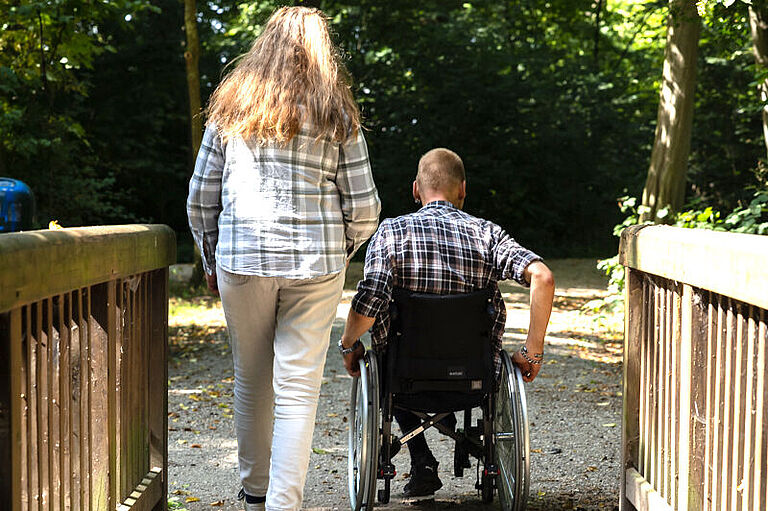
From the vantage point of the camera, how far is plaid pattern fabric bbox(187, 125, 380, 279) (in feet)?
9.64

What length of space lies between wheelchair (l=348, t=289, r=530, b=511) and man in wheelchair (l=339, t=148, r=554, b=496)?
7 cm

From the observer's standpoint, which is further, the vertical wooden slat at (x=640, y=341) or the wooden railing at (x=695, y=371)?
the vertical wooden slat at (x=640, y=341)

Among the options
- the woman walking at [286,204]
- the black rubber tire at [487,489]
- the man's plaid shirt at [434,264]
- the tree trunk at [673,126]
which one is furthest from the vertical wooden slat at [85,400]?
the tree trunk at [673,126]

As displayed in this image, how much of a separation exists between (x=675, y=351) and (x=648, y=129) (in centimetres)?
1865

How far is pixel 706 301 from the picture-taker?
8.44 feet

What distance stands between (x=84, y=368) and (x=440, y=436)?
3.35 m

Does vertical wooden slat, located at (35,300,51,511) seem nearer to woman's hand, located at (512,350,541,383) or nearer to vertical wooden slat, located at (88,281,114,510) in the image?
Result: vertical wooden slat, located at (88,281,114,510)

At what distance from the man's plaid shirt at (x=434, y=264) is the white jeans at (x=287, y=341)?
0.42m

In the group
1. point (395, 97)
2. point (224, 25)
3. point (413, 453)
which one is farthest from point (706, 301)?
point (224, 25)

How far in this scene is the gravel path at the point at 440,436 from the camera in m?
4.17

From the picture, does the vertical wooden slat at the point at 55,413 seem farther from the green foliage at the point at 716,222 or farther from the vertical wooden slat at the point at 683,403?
the green foliage at the point at 716,222

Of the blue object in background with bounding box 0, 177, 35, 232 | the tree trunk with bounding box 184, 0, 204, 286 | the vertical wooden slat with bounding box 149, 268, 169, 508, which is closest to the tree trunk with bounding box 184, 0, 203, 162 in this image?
the tree trunk with bounding box 184, 0, 204, 286

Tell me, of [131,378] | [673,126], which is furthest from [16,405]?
[673,126]

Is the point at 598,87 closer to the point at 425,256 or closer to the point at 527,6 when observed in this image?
the point at 527,6
